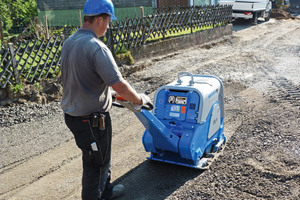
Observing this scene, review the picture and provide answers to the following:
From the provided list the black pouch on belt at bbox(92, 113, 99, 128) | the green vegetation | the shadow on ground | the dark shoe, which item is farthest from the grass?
the black pouch on belt at bbox(92, 113, 99, 128)

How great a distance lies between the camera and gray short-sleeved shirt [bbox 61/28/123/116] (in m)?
2.62

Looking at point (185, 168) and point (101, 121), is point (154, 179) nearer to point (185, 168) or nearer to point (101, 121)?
point (185, 168)

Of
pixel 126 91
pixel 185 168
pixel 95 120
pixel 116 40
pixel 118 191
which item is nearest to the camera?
pixel 126 91

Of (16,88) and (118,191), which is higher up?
(16,88)

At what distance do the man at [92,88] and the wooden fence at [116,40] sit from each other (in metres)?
4.57

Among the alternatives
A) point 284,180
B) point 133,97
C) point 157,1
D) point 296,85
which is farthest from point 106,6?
point 157,1

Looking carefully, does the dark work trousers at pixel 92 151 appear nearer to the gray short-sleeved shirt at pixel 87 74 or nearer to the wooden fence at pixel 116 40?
the gray short-sleeved shirt at pixel 87 74

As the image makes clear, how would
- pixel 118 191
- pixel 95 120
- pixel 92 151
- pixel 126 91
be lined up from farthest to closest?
pixel 118 191 < pixel 92 151 < pixel 95 120 < pixel 126 91

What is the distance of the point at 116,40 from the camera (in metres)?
9.58

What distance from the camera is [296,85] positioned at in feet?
25.1

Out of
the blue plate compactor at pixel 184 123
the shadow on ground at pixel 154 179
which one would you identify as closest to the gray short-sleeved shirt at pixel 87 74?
the blue plate compactor at pixel 184 123

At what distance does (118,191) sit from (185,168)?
101cm

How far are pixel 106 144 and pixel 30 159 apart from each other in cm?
225

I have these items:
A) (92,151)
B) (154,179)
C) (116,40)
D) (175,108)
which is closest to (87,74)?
(92,151)
